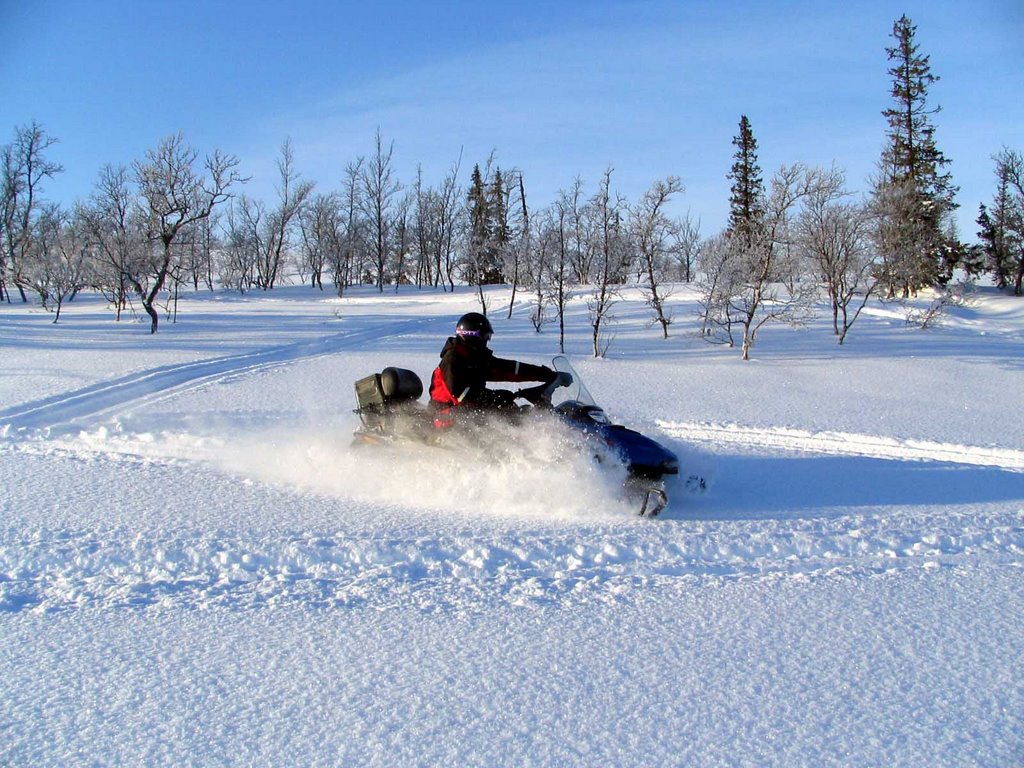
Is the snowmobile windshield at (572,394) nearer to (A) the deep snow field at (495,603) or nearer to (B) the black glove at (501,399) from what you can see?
(B) the black glove at (501,399)

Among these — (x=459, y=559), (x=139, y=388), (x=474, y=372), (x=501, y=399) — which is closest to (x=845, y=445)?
(x=501, y=399)

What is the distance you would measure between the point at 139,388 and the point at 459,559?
1110 centimetres

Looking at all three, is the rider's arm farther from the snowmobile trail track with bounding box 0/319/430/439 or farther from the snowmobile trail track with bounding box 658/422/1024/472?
the snowmobile trail track with bounding box 0/319/430/439

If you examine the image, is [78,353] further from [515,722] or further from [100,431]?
[515,722]

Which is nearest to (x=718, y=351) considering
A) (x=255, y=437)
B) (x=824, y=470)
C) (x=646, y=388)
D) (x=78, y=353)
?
(x=646, y=388)

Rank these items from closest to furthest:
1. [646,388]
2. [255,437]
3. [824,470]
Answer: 1. [824,470]
2. [255,437]
3. [646,388]

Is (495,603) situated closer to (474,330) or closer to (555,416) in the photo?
(555,416)

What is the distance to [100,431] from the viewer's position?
8.90m

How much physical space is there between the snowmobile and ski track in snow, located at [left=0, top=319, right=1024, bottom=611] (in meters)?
0.40

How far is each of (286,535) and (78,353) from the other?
16565 mm

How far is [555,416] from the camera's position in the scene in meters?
6.03

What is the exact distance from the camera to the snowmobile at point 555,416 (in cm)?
576

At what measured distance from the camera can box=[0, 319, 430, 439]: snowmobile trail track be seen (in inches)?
401

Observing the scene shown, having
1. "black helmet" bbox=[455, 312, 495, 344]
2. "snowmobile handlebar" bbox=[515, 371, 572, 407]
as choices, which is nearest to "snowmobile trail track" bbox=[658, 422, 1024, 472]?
"snowmobile handlebar" bbox=[515, 371, 572, 407]
